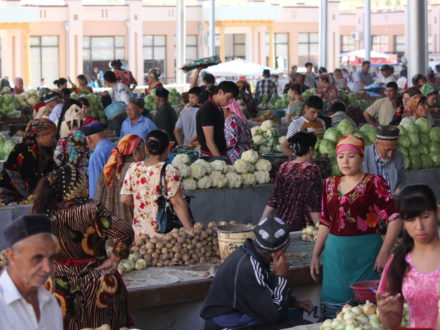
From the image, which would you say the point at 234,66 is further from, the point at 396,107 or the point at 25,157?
the point at 25,157

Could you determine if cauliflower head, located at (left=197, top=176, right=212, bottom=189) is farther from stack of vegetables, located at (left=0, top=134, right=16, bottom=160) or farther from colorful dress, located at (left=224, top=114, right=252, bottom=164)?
stack of vegetables, located at (left=0, top=134, right=16, bottom=160)

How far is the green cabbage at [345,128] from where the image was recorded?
35.9ft

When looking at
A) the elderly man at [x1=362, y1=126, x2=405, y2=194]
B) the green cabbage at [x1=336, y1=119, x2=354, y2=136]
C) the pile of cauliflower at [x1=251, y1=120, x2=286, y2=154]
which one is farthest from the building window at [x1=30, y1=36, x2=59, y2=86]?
the elderly man at [x1=362, y1=126, x2=405, y2=194]

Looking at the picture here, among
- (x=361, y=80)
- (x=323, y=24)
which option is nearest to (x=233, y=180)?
(x=361, y=80)

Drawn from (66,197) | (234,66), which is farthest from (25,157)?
(234,66)

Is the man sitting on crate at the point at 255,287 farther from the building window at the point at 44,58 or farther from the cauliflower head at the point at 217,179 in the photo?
the building window at the point at 44,58

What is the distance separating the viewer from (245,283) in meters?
5.40

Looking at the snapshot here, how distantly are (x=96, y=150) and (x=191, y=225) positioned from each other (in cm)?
166

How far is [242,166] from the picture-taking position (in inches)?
396

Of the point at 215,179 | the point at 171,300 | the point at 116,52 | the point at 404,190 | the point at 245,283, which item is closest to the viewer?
the point at 404,190

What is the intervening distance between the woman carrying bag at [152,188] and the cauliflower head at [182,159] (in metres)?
2.89

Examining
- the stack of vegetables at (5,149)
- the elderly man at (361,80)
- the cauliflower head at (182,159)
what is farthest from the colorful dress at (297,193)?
the elderly man at (361,80)

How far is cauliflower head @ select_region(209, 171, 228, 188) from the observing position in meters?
9.98

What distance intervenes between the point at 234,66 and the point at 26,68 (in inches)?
602
